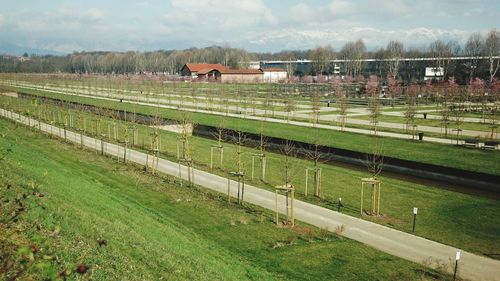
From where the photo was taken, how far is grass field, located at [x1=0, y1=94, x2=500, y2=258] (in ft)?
73.0

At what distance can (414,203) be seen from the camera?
2769 centimetres

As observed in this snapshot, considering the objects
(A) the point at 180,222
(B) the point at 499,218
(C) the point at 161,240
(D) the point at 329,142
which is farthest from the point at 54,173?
(D) the point at 329,142

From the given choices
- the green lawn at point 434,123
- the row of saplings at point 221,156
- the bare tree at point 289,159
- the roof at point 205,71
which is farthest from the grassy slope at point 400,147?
the roof at point 205,71

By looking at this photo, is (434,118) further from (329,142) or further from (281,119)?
(329,142)

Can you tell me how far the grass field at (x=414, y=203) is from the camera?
22266 millimetres

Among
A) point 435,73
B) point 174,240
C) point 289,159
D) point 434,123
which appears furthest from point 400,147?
point 435,73

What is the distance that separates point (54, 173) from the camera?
24.3 metres

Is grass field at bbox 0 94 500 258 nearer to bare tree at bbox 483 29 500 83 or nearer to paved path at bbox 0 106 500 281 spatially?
paved path at bbox 0 106 500 281

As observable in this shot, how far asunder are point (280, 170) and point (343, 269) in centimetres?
1693

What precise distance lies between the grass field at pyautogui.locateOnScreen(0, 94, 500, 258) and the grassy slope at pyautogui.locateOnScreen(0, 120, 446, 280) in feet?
15.0

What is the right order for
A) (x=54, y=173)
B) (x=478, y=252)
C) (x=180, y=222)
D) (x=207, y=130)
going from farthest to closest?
1. (x=207, y=130)
2. (x=54, y=173)
3. (x=180, y=222)
4. (x=478, y=252)

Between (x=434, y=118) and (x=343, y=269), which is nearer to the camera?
(x=343, y=269)

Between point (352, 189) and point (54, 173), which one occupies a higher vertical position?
point (54, 173)

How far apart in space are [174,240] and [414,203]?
15959 mm
